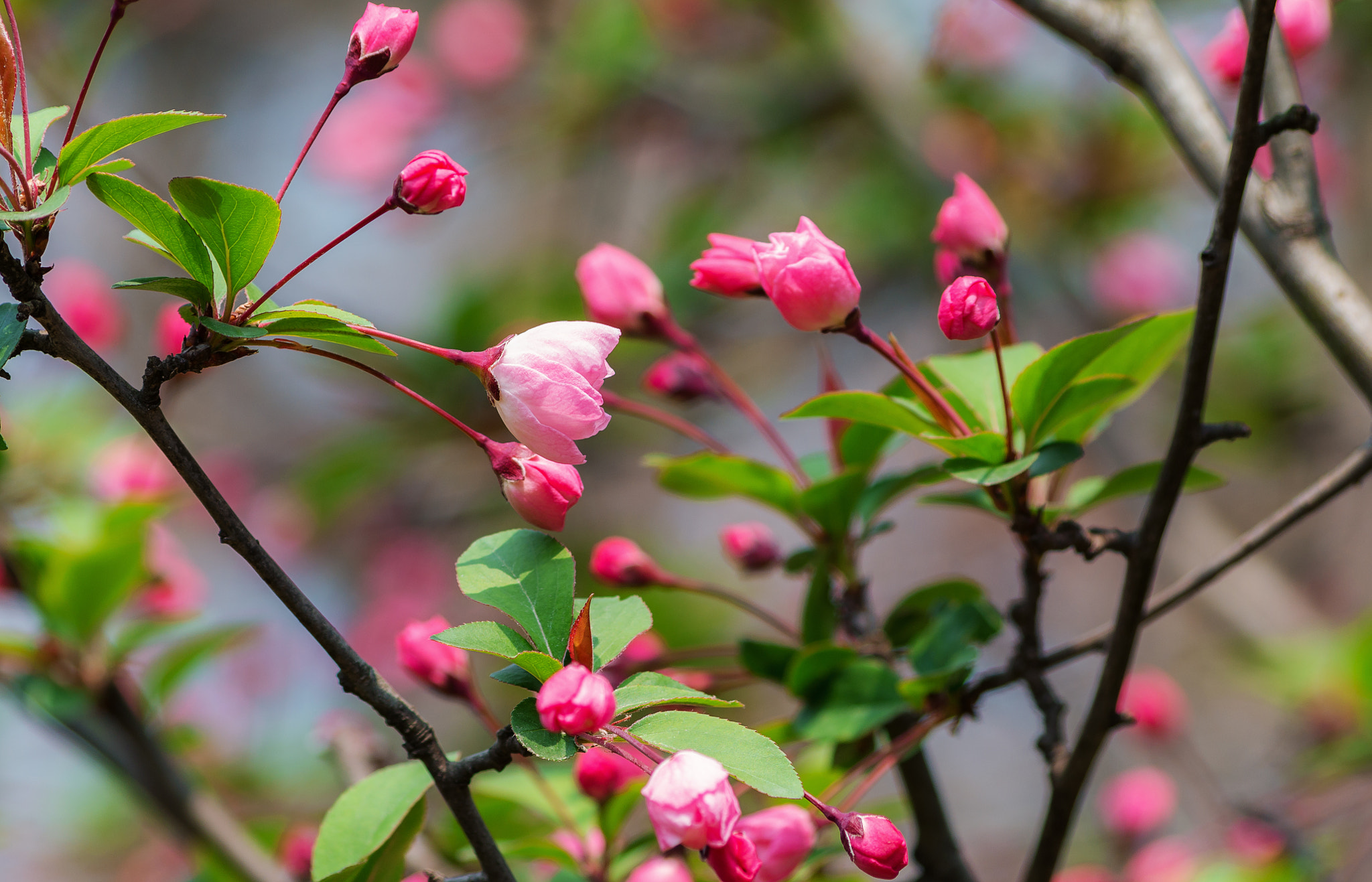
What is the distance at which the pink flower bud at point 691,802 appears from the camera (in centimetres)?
52

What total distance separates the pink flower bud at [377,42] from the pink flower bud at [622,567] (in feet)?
1.52

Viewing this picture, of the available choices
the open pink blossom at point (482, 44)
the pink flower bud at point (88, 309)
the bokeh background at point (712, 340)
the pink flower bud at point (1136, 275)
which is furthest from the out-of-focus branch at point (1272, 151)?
the open pink blossom at point (482, 44)

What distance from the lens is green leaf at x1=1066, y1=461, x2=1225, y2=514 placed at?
0.79 meters

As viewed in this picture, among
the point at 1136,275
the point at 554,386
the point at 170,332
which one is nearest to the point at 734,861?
the point at 554,386

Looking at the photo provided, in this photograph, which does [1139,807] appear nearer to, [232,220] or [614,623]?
[614,623]

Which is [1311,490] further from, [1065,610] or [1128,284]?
[1065,610]

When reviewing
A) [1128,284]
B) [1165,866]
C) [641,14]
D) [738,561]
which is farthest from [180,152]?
[1165,866]

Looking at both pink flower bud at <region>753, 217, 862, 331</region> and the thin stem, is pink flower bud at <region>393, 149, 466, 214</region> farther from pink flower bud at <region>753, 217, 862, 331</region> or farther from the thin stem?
the thin stem

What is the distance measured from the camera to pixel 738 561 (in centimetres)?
105

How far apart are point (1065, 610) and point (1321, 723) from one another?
7.80ft

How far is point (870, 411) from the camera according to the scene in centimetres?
72

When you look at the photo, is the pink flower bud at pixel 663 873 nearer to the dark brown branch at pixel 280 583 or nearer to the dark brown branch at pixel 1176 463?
the dark brown branch at pixel 280 583

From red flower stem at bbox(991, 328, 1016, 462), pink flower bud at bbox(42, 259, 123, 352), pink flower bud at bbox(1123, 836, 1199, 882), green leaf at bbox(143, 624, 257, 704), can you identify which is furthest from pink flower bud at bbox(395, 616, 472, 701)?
pink flower bud at bbox(1123, 836, 1199, 882)

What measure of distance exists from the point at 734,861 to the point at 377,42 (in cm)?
56
